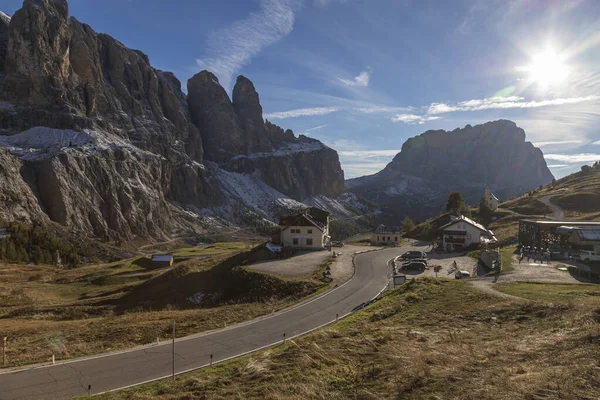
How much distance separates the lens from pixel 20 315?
1613 inches

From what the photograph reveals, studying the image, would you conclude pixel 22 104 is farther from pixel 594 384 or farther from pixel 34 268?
pixel 594 384

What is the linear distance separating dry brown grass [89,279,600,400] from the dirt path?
8740 centimetres

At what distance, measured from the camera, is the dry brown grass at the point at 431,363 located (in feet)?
39.3

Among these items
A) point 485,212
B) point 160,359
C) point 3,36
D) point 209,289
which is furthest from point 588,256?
point 3,36

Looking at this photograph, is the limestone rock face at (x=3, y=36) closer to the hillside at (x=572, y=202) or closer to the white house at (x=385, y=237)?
the white house at (x=385, y=237)

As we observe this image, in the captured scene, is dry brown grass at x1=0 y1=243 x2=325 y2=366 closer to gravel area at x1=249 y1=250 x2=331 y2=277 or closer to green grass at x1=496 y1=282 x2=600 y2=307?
gravel area at x1=249 y1=250 x2=331 y2=277

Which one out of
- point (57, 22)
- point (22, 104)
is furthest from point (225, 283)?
point (57, 22)

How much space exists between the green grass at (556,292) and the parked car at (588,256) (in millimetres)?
15968

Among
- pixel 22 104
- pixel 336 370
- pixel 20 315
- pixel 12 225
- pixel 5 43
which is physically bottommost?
pixel 20 315

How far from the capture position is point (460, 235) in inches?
2586

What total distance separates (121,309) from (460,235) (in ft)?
181

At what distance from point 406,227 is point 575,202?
50382mm

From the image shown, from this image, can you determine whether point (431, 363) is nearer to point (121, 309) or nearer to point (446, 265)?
point (446, 265)

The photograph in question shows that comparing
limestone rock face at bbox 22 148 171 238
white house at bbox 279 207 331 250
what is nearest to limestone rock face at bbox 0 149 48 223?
limestone rock face at bbox 22 148 171 238
